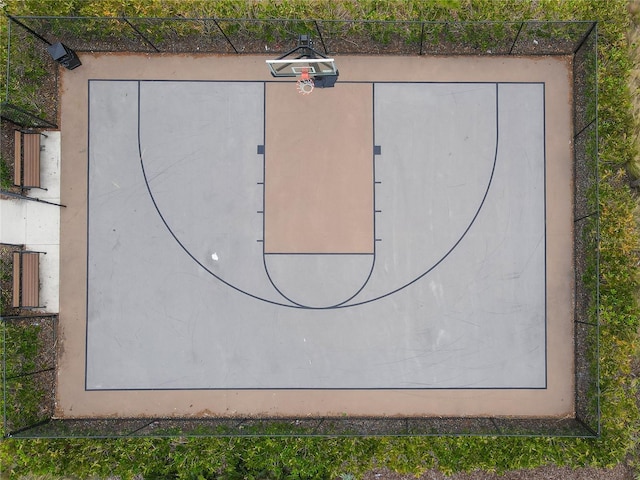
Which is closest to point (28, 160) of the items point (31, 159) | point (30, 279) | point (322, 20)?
point (31, 159)

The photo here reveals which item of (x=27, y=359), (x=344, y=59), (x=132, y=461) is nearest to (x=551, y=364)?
(x=344, y=59)

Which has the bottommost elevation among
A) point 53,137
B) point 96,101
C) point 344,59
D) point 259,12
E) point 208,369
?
point 208,369

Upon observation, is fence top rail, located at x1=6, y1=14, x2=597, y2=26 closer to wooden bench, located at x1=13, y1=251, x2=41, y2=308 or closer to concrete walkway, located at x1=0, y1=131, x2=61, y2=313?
concrete walkway, located at x1=0, y1=131, x2=61, y2=313

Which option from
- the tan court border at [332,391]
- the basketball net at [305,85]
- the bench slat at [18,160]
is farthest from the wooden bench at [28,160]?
the basketball net at [305,85]

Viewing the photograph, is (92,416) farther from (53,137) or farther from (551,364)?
(551,364)

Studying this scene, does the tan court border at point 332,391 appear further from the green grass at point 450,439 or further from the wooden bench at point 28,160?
the green grass at point 450,439

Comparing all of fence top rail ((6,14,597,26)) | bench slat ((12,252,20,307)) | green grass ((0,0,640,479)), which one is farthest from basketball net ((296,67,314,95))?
bench slat ((12,252,20,307))
